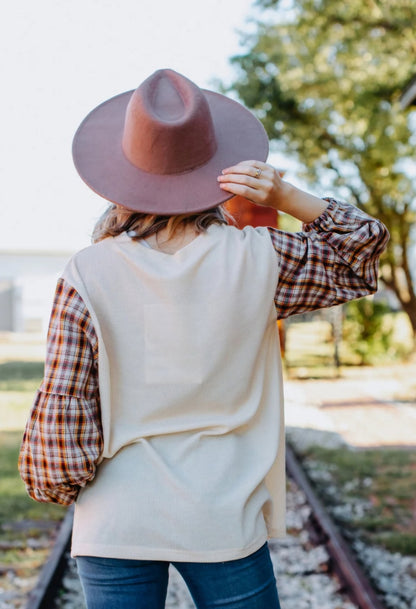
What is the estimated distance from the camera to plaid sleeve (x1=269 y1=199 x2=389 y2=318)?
5.24 ft

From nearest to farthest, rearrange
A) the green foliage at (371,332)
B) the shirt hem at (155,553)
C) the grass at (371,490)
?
the shirt hem at (155,553), the grass at (371,490), the green foliage at (371,332)

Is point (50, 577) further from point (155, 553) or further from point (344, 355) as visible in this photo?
point (344, 355)

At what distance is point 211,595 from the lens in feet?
4.80

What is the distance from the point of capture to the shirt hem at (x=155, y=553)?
1.42 m

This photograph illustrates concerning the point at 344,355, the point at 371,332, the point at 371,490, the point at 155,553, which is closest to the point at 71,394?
the point at 155,553

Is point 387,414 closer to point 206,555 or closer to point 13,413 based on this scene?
point 13,413

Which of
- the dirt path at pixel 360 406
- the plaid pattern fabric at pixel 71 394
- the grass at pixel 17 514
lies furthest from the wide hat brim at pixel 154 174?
the dirt path at pixel 360 406

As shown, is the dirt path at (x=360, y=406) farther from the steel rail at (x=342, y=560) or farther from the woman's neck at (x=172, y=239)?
the woman's neck at (x=172, y=239)

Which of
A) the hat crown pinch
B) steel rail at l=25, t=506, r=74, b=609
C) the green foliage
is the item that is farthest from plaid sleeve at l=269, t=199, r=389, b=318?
the green foliage

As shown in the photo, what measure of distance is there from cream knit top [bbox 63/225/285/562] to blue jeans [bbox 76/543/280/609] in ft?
0.12

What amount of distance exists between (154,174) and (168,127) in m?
0.12

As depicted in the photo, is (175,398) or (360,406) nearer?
(175,398)

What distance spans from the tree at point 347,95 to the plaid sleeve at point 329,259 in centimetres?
798

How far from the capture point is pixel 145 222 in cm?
157
